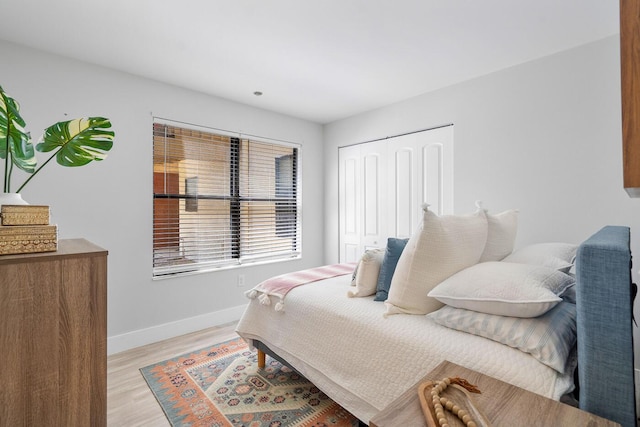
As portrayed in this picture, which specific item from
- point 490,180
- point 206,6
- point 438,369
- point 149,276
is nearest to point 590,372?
point 438,369

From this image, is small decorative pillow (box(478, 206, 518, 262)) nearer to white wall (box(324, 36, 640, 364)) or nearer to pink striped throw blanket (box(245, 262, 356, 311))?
white wall (box(324, 36, 640, 364))

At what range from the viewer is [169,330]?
120 inches

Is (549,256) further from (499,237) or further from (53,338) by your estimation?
(53,338)

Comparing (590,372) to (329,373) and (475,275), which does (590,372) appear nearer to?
(475,275)

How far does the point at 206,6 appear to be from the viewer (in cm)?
190

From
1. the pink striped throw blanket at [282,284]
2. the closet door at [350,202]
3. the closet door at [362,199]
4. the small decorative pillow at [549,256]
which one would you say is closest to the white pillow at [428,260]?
the small decorative pillow at [549,256]

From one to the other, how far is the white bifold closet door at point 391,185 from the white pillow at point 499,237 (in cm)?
106

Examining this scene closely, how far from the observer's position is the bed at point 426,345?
0.94 m

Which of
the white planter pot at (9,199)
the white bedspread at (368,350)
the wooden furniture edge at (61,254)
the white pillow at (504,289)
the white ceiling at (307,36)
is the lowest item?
the white bedspread at (368,350)

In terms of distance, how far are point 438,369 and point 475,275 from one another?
0.53 m

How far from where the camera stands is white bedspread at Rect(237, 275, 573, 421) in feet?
3.94

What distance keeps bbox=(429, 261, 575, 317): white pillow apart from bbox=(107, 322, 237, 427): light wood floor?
1761 millimetres

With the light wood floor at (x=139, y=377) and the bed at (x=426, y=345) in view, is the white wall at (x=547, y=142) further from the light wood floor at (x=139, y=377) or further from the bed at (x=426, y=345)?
the light wood floor at (x=139, y=377)

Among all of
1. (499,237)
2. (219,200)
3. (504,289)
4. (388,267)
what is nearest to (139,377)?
(219,200)
